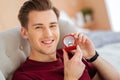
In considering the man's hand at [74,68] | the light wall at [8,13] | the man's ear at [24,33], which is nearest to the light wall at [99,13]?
the light wall at [8,13]

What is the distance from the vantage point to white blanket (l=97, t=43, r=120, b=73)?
1.81 m

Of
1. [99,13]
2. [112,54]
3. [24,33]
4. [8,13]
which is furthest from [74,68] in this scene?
[99,13]

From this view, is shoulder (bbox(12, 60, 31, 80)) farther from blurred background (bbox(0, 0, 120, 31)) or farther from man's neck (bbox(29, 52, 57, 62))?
blurred background (bbox(0, 0, 120, 31))

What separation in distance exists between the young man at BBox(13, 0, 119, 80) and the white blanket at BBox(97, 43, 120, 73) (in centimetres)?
39

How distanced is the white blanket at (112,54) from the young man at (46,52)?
1.29 feet

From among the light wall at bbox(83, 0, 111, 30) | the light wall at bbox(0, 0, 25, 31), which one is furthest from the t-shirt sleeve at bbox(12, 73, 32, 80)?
the light wall at bbox(83, 0, 111, 30)

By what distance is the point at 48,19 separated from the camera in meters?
1.31

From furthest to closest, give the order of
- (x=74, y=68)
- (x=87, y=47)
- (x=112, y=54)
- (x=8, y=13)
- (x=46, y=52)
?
1. (x=8, y=13)
2. (x=112, y=54)
3. (x=87, y=47)
4. (x=46, y=52)
5. (x=74, y=68)

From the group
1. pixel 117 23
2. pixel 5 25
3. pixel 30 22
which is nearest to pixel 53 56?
pixel 30 22

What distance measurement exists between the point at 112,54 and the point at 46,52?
2.91 feet

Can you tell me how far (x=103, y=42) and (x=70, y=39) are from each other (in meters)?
1.30

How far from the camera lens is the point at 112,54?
2045mm

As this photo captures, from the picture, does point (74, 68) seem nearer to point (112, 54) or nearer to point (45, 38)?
point (45, 38)

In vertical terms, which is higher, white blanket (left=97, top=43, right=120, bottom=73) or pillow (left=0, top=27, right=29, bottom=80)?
pillow (left=0, top=27, right=29, bottom=80)
